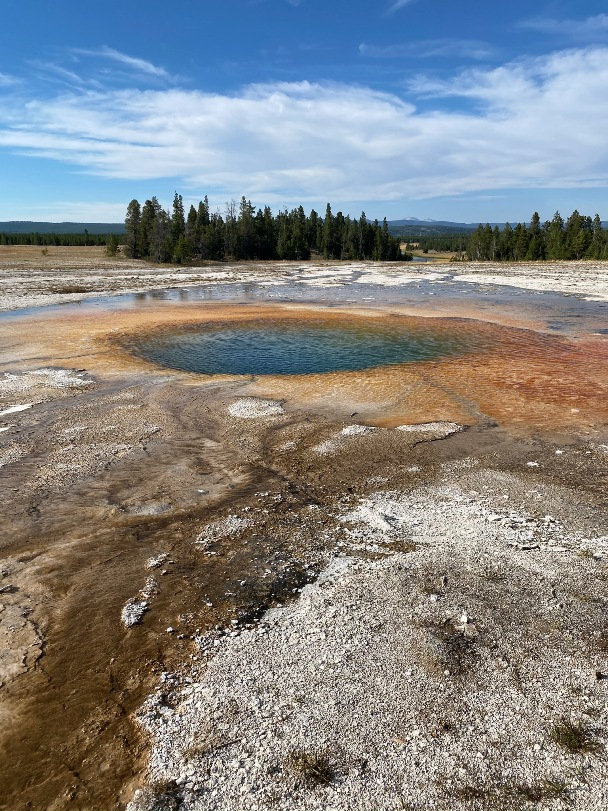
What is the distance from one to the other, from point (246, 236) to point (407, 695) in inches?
3765

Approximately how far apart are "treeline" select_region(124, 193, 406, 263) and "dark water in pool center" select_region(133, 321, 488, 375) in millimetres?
55717

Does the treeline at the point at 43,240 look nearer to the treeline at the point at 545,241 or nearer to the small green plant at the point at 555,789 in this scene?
the treeline at the point at 545,241

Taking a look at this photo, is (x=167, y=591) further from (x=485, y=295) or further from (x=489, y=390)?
(x=485, y=295)

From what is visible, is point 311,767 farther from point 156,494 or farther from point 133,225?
point 133,225

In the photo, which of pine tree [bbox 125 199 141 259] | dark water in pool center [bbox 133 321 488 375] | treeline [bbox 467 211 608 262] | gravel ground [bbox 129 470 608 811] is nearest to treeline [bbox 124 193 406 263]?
pine tree [bbox 125 199 141 259]

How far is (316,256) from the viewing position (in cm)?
11119

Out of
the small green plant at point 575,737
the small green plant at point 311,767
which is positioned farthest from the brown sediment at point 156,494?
the small green plant at point 575,737

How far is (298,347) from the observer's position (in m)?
22.6

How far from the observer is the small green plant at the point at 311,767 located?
4160mm

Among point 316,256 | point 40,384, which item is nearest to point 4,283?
point 40,384

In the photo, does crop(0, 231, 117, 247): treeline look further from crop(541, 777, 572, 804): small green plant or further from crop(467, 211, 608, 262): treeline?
crop(541, 777, 572, 804): small green plant

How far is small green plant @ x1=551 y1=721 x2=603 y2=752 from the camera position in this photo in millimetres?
4406

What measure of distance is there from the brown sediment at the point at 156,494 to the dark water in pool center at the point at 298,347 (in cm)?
144

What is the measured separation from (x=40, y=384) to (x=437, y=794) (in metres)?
14.9
